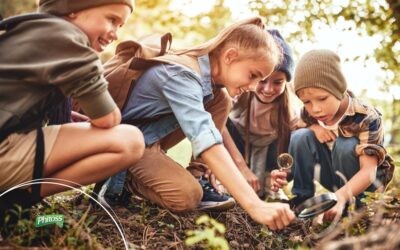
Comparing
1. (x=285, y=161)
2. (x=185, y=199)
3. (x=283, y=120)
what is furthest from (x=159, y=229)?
(x=283, y=120)

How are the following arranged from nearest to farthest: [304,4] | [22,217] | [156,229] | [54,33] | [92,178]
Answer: [54,33] < [22,217] < [92,178] < [156,229] < [304,4]

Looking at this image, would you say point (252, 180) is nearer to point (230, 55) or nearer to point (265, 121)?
point (265, 121)

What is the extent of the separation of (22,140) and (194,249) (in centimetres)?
93

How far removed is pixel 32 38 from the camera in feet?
6.68

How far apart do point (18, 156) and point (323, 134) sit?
2062 millimetres

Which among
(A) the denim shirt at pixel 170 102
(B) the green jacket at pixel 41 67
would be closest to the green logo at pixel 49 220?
(B) the green jacket at pixel 41 67

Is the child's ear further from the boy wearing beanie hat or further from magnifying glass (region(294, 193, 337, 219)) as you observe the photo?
magnifying glass (region(294, 193, 337, 219))

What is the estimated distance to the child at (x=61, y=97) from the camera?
2021 millimetres

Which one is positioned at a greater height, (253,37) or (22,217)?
(253,37)

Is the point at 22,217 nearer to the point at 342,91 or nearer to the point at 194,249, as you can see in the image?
the point at 194,249

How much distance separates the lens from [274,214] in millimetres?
2117

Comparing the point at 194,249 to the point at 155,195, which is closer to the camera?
the point at 194,249

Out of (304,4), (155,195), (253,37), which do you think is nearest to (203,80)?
(253,37)


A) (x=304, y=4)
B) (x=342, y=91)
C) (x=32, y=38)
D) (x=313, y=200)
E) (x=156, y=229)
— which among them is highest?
(x=32, y=38)
